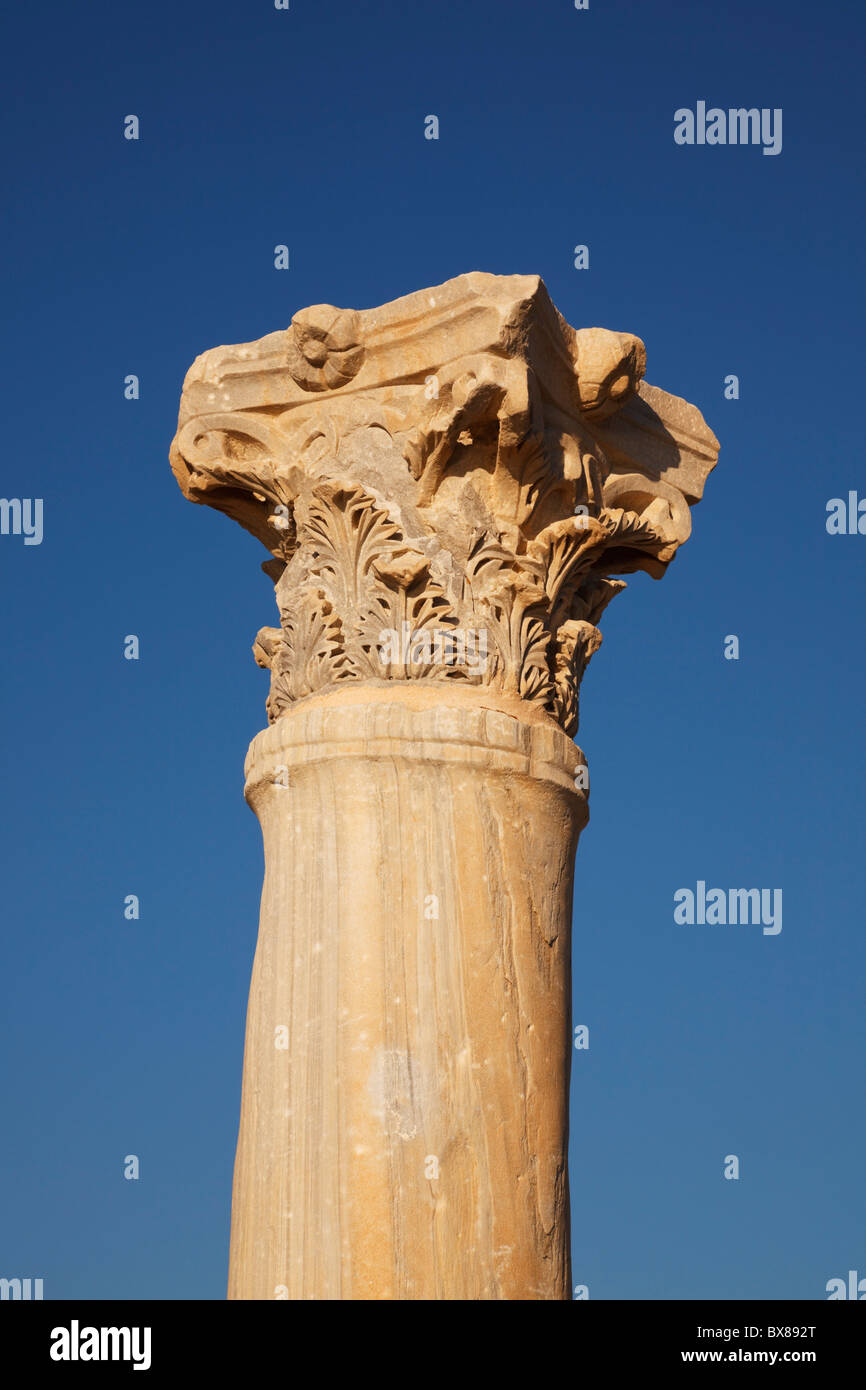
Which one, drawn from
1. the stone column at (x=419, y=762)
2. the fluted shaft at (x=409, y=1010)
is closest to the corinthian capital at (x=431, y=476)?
the stone column at (x=419, y=762)

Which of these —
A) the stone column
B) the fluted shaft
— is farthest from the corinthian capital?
the fluted shaft

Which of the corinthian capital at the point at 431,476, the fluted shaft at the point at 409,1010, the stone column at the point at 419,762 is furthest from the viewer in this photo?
the corinthian capital at the point at 431,476

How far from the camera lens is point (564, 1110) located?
8.79 m

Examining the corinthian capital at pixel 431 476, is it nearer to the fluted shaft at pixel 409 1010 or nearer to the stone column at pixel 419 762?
the stone column at pixel 419 762

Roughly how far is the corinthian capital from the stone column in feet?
0.06

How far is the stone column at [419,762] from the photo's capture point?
8.22 meters

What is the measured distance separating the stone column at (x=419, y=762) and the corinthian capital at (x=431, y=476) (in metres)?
0.02

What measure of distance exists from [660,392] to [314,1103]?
545 cm

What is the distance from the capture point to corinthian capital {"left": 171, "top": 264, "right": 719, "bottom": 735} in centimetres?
927

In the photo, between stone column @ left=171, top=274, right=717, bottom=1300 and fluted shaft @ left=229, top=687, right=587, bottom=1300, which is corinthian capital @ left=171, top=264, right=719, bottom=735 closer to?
stone column @ left=171, top=274, right=717, bottom=1300

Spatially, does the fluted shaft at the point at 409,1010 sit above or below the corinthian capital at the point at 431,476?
below

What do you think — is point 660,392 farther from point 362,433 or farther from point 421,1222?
point 421,1222
